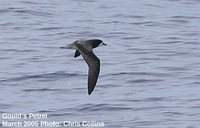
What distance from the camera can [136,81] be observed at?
52.5 ft

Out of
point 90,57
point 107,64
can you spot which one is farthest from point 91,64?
point 107,64

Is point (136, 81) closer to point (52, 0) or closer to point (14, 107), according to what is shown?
point (14, 107)

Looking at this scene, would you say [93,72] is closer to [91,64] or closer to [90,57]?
[91,64]

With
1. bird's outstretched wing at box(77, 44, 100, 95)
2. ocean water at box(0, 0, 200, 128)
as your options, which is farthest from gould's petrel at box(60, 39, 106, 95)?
ocean water at box(0, 0, 200, 128)

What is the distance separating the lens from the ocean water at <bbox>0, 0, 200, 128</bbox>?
14.0 m

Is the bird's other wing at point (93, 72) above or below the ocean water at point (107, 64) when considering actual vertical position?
above

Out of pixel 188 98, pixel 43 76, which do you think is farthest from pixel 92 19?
pixel 188 98

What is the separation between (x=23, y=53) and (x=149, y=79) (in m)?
3.46

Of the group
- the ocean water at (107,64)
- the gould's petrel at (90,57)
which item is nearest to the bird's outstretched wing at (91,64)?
the gould's petrel at (90,57)

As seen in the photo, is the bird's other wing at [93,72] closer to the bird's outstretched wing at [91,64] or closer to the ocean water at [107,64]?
the bird's outstretched wing at [91,64]

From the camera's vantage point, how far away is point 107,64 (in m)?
17.6

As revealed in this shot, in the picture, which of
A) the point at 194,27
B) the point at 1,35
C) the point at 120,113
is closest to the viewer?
the point at 120,113

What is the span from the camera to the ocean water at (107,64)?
14.0 metres

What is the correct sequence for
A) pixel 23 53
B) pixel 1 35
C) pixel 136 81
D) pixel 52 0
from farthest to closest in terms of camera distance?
A: pixel 52 0 < pixel 1 35 < pixel 23 53 < pixel 136 81
